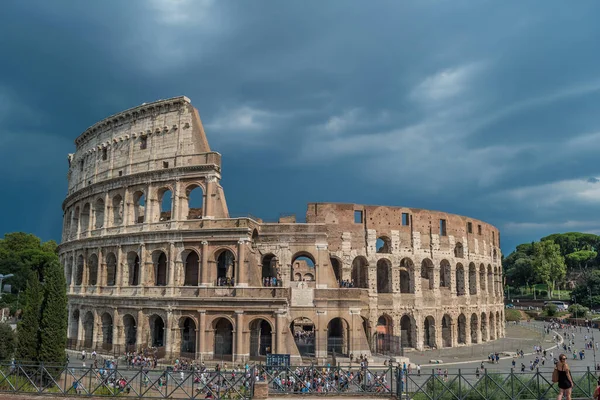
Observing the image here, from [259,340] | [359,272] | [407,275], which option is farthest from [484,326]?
[259,340]

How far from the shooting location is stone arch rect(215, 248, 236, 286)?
30.0 meters

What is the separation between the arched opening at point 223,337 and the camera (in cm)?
2948

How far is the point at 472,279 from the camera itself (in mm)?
43094

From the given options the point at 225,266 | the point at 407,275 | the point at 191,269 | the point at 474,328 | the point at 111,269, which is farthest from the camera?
the point at 474,328

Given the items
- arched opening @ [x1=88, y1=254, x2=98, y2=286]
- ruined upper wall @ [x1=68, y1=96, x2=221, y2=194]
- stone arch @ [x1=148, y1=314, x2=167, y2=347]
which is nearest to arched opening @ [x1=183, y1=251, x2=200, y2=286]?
stone arch @ [x1=148, y1=314, x2=167, y2=347]

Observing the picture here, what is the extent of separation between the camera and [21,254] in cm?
6222

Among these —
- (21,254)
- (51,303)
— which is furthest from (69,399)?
(21,254)

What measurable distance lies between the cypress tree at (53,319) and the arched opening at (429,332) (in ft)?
87.7

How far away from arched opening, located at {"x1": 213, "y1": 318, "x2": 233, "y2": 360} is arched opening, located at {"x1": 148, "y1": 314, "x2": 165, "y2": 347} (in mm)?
3864

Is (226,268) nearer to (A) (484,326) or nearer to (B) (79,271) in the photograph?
(B) (79,271)

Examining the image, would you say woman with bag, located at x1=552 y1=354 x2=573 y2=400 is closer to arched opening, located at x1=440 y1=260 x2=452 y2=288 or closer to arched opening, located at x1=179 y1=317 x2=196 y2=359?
arched opening, located at x1=179 y1=317 x2=196 y2=359

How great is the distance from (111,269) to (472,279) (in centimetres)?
3164

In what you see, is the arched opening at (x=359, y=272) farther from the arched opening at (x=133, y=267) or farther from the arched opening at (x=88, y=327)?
the arched opening at (x=88, y=327)

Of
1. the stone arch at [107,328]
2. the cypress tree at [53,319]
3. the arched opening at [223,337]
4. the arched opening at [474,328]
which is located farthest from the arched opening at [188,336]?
the arched opening at [474,328]
